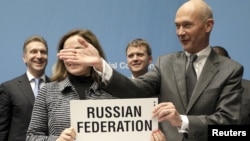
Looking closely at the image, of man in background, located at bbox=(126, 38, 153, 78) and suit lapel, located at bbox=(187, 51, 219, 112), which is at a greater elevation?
man in background, located at bbox=(126, 38, 153, 78)

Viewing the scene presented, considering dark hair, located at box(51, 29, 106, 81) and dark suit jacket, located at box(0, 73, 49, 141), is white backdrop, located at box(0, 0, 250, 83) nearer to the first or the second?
dark suit jacket, located at box(0, 73, 49, 141)

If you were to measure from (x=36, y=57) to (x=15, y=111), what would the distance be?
0.50 m

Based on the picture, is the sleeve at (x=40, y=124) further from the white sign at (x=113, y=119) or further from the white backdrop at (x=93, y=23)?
the white backdrop at (x=93, y=23)

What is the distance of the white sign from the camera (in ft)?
5.75

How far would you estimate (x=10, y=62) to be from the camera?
14.9 feet

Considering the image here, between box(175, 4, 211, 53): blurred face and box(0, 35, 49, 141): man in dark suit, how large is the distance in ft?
Result: 6.22

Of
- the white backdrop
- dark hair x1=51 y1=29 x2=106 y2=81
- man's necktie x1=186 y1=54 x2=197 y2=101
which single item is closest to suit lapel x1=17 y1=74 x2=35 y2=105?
the white backdrop

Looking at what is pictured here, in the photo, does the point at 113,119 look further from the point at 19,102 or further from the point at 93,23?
the point at 93,23

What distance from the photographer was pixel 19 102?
3.60 meters

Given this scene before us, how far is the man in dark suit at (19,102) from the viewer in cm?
357

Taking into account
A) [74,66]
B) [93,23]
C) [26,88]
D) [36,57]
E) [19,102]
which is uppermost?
[93,23]

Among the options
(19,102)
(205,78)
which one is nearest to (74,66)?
(205,78)

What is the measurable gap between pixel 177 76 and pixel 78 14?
2.71 m

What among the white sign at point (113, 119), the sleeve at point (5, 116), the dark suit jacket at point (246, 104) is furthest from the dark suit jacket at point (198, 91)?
the sleeve at point (5, 116)
